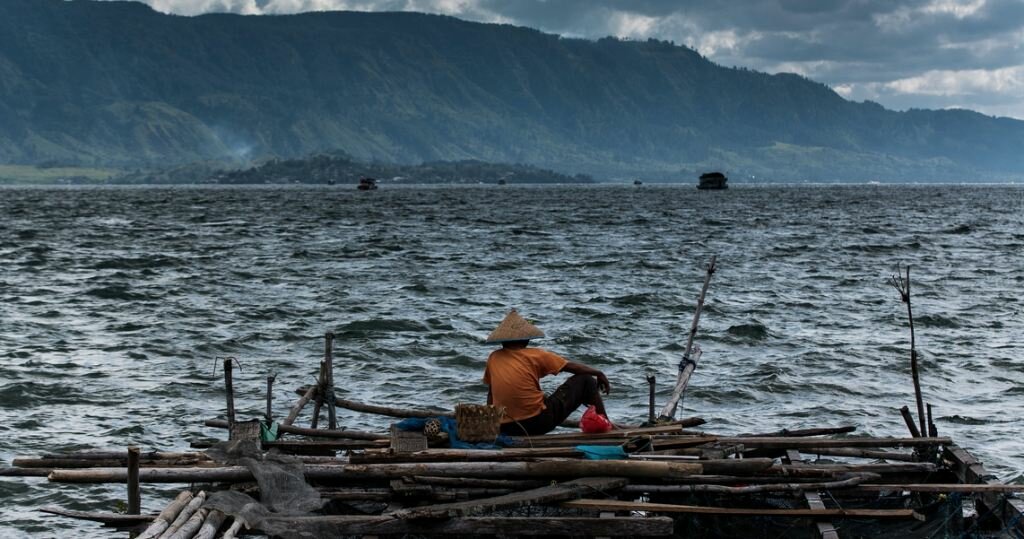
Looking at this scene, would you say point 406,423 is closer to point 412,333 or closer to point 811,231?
point 412,333

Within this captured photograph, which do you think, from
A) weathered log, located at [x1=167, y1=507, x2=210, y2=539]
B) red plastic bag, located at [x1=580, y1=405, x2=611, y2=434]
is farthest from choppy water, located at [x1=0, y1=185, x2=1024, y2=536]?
red plastic bag, located at [x1=580, y1=405, x2=611, y2=434]

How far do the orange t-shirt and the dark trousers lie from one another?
109 millimetres

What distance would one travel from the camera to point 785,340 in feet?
103

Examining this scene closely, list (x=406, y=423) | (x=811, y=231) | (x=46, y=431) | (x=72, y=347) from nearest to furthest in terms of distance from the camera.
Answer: (x=406, y=423)
(x=46, y=431)
(x=72, y=347)
(x=811, y=231)

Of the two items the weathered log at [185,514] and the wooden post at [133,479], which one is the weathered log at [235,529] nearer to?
the weathered log at [185,514]

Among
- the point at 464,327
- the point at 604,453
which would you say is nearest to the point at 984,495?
the point at 604,453

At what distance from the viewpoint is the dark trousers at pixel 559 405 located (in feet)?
48.8

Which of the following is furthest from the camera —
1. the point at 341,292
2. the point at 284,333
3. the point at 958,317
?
the point at 341,292

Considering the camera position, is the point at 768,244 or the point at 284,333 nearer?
the point at 284,333

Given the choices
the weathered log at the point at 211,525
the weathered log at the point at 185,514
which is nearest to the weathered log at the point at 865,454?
the weathered log at the point at 211,525

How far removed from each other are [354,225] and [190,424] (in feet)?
230

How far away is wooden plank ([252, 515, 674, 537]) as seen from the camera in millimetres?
11398

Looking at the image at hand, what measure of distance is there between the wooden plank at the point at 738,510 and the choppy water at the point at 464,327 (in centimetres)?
672

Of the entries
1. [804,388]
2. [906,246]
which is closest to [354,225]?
[906,246]
